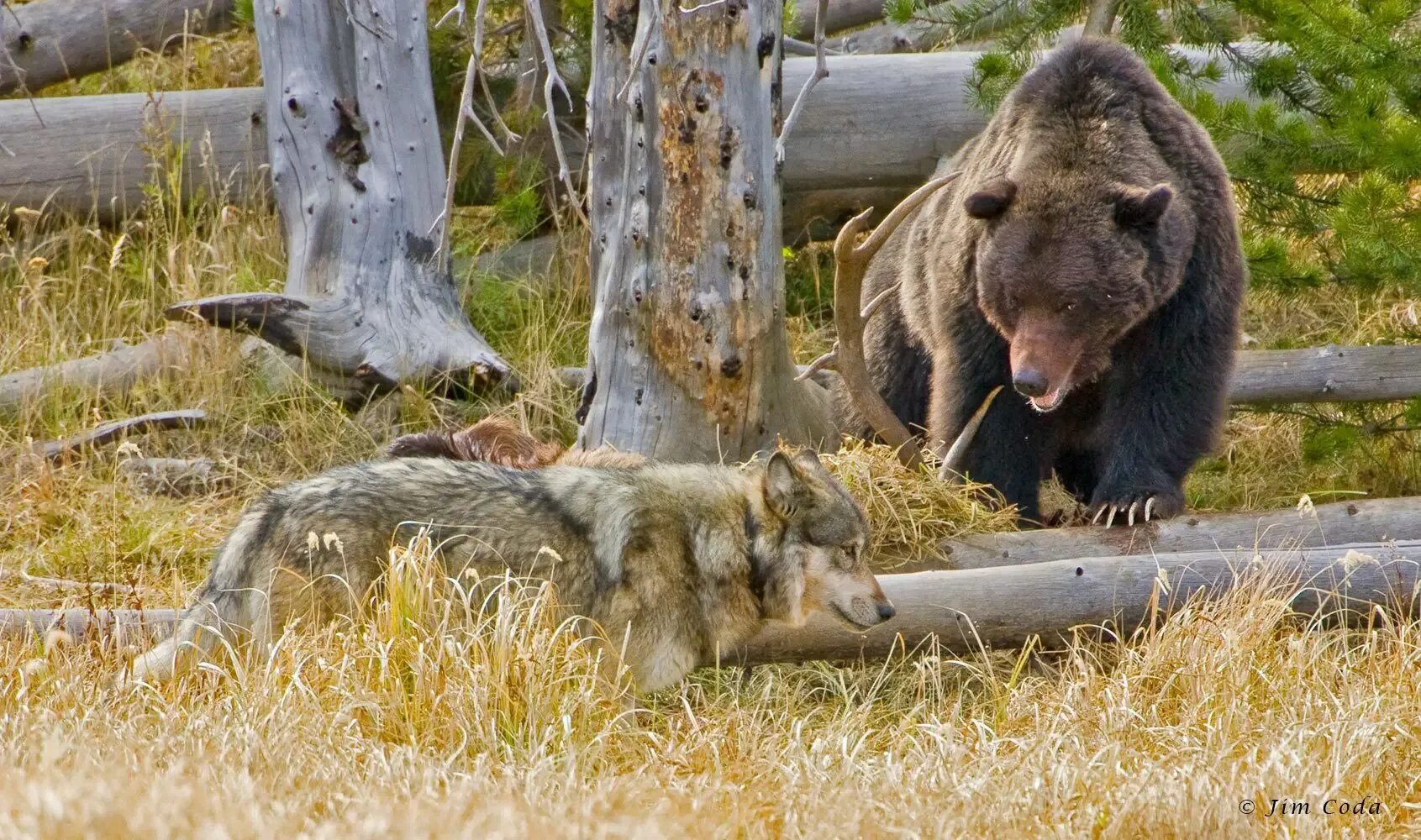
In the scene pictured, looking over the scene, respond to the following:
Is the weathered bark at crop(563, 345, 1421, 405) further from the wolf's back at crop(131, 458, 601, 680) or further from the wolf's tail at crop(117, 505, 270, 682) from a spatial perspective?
the wolf's tail at crop(117, 505, 270, 682)

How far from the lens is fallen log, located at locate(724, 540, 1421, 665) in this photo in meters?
4.92

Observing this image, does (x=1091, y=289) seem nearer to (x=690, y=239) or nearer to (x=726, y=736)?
(x=690, y=239)

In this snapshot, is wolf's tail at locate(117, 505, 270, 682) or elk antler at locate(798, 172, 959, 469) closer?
wolf's tail at locate(117, 505, 270, 682)

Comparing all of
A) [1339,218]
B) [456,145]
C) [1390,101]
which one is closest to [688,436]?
[456,145]

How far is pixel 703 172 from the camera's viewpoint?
6000mm

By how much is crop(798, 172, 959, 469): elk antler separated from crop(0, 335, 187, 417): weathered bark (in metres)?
3.59

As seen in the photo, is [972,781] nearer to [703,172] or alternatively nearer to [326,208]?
[703,172]

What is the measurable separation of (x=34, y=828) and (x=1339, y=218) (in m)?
5.89

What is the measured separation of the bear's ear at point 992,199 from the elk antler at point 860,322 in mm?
146

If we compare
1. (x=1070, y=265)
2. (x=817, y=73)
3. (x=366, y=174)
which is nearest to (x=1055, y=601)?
(x=1070, y=265)

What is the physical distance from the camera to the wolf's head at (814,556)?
4.57 metres

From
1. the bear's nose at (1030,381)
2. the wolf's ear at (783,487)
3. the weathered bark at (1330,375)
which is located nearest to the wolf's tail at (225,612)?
the wolf's ear at (783,487)

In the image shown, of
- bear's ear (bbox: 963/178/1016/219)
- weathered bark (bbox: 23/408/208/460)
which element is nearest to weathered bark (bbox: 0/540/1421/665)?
bear's ear (bbox: 963/178/1016/219)

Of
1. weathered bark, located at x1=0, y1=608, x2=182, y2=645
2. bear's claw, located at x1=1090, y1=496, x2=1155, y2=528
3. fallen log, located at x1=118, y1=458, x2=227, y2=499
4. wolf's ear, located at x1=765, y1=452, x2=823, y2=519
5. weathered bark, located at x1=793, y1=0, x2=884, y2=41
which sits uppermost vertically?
weathered bark, located at x1=793, y1=0, x2=884, y2=41
